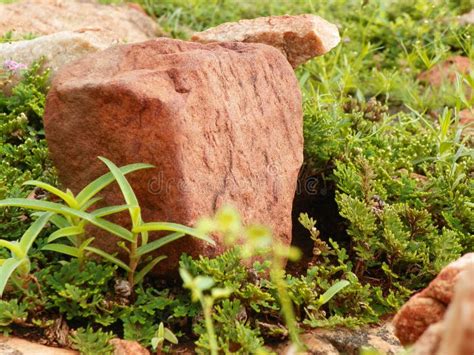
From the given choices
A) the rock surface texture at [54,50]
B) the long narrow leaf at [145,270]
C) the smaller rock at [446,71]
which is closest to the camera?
the long narrow leaf at [145,270]

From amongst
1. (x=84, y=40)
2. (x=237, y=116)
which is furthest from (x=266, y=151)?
(x=84, y=40)

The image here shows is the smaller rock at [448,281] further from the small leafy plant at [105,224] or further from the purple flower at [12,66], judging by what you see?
the purple flower at [12,66]

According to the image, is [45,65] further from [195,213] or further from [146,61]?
[195,213]

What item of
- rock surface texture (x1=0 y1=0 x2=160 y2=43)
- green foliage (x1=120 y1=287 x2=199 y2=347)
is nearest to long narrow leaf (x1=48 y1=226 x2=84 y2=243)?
green foliage (x1=120 y1=287 x2=199 y2=347)

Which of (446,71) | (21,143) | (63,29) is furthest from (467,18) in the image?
(21,143)

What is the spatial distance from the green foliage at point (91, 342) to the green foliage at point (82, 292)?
2.5 inches

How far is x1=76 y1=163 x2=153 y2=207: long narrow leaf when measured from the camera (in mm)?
3008

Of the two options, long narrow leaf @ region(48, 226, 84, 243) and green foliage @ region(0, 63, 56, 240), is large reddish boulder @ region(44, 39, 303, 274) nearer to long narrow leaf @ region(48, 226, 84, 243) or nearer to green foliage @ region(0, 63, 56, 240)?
long narrow leaf @ region(48, 226, 84, 243)

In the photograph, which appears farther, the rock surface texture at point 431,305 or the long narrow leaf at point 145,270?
the long narrow leaf at point 145,270

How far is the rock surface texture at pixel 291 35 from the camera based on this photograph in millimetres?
4633

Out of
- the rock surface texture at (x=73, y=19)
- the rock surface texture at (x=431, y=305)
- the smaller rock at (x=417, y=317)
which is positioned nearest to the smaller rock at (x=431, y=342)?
the rock surface texture at (x=431, y=305)

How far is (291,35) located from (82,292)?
2.33 metres

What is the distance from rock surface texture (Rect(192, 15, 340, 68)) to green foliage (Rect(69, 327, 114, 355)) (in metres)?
2.41

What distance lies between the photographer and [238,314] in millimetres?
3039
